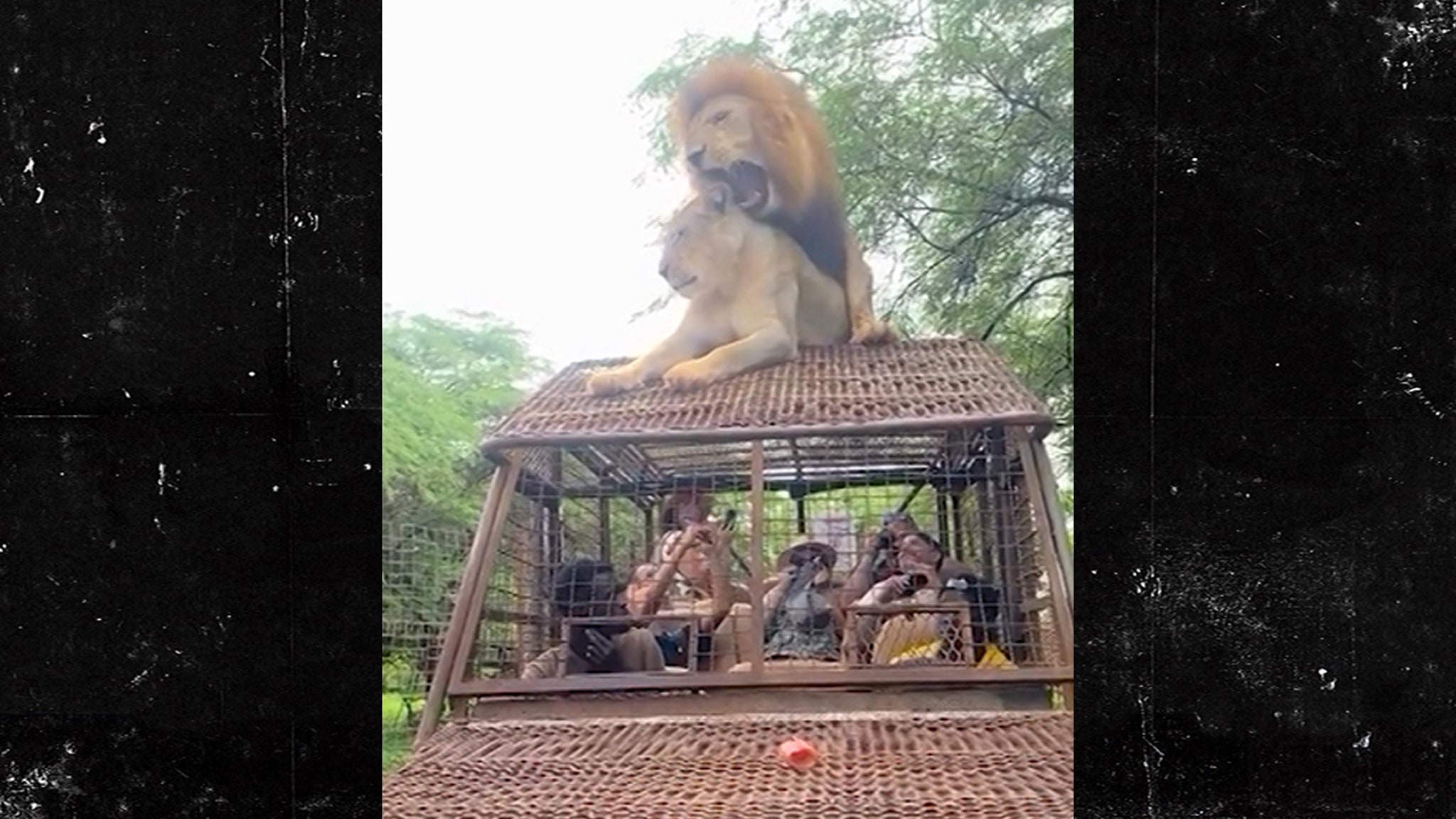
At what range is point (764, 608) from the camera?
2932 millimetres

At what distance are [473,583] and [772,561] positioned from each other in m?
0.53

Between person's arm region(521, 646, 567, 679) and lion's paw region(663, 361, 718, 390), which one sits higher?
lion's paw region(663, 361, 718, 390)

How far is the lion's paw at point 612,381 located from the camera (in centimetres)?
297

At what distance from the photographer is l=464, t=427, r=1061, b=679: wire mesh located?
2.91m

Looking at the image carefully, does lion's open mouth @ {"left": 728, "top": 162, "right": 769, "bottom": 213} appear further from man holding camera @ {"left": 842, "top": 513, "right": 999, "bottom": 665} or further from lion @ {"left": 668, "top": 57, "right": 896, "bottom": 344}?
man holding camera @ {"left": 842, "top": 513, "right": 999, "bottom": 665}

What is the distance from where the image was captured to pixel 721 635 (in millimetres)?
2938

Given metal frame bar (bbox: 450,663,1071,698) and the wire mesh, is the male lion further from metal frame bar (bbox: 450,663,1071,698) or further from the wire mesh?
metal frame bar (bbox: 450,663,1071,698)

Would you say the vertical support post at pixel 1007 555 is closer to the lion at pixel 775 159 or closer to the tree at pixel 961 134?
the tree at pixel 961 134

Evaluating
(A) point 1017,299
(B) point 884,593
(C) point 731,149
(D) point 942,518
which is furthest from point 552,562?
(A) point 1017,299

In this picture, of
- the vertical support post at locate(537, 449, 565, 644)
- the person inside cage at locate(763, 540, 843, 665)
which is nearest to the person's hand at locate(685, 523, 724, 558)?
the person inside cage at locate(763, 540, 843, 665)

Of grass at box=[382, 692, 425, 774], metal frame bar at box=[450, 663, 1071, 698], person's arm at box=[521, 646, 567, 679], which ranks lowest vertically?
grass at box=[382, 692, 425, 774]
